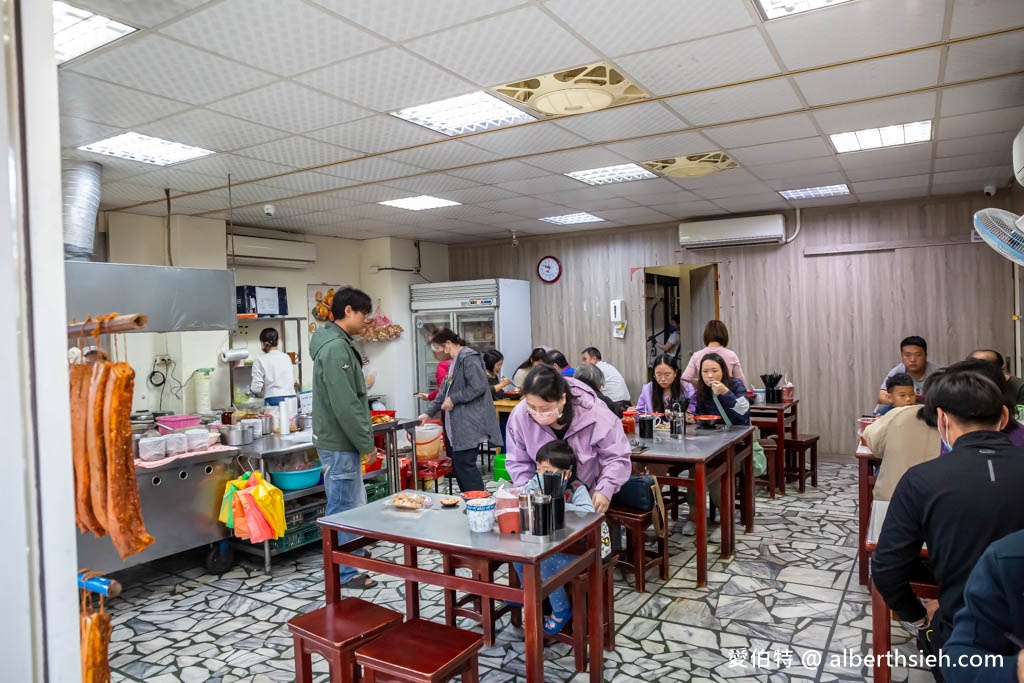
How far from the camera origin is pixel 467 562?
9.57ft

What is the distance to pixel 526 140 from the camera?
14.0 ft

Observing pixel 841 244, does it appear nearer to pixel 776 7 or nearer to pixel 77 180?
pixel 776 7

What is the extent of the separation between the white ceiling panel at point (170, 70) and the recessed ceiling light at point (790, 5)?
7.37 feet

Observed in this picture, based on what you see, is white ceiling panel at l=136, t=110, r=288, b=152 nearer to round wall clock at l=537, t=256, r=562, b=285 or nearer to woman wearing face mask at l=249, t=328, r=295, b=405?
woman wearing face mask at l=249, t=328, r=295, b=405

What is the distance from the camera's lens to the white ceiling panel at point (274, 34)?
2453 millimetres

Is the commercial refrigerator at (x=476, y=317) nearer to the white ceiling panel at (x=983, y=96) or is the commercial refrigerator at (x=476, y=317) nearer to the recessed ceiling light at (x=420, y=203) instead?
the recessed ceiling light at (x=420, y=203)

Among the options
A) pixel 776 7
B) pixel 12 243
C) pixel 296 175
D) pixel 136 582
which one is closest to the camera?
pixel 12 243

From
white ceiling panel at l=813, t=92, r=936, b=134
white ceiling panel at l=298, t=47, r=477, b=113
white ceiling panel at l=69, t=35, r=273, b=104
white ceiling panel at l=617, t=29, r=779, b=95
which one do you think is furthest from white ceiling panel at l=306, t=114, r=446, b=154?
white ceiling panel at l=813, t=92, r=936, b=134

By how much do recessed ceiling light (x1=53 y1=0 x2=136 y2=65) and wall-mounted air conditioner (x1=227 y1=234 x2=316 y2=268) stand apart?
366cm

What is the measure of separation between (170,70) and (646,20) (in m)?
2.15

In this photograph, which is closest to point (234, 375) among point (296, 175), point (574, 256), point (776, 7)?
point (296, 175)

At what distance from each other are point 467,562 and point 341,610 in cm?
58

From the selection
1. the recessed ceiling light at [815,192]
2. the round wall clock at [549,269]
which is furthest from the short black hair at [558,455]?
the round wall clock at [549,269]

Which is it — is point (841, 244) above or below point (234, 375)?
above
